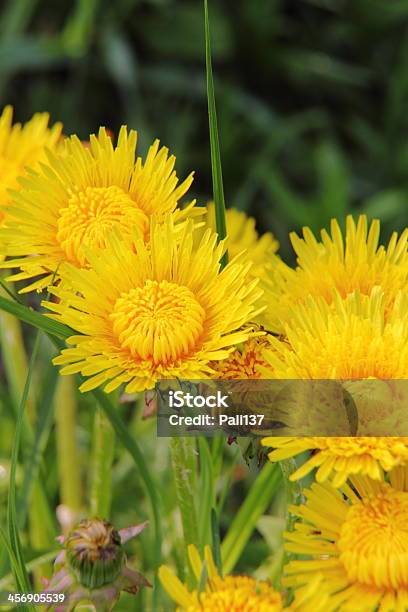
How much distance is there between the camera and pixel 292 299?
0.59m

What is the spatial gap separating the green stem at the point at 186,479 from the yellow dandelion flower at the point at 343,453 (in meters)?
0.12

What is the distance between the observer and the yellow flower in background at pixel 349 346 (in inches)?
20.5

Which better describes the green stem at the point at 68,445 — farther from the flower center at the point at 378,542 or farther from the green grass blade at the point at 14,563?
the flower center at the point at 378,542

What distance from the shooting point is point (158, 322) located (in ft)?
1.78

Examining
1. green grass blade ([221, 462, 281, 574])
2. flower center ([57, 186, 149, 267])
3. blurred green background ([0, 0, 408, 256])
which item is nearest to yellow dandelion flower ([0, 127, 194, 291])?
flower center ([57, 186, 149, 267])

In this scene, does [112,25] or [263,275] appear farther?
[112,25]

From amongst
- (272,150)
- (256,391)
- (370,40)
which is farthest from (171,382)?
(370,40)

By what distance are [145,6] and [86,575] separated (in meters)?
1.43

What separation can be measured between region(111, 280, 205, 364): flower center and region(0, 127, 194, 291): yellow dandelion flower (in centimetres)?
4

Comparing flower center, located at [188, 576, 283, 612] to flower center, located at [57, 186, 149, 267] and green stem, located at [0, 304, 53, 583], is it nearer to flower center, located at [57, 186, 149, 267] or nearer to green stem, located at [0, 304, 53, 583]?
flower center, located at [57, 186, 149, 267]

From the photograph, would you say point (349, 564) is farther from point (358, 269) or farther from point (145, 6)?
point (145, 6)

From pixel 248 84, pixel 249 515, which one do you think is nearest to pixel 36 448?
pixel 249 515

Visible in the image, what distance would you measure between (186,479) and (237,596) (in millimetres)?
133

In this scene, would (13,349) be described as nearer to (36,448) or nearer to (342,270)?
Answer: (36,448)
